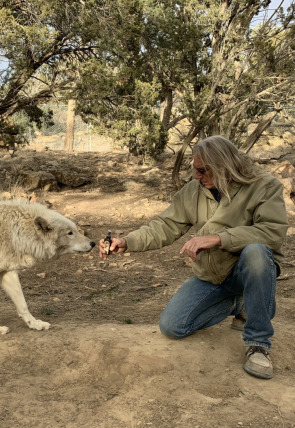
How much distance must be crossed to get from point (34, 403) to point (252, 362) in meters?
1.66

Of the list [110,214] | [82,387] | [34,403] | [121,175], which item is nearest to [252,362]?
Answer: [82,387]

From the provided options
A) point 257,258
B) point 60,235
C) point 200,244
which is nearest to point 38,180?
point 60,235

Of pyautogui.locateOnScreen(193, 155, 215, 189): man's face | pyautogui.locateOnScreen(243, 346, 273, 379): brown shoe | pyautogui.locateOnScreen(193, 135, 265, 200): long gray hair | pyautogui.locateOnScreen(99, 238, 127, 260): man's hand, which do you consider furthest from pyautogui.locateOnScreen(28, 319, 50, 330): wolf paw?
pyautogui.locateOnScreen(193, 135, 265, 200): long gray hair

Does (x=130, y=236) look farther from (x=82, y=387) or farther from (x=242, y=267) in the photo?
(x=82, y=387)

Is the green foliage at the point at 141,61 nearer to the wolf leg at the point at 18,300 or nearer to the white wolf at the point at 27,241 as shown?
the white wolf at the point at 27,241

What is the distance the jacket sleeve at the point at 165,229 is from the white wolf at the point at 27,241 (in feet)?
4.13

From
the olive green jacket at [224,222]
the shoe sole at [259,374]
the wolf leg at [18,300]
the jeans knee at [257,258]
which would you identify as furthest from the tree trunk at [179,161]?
the shoe sole at [259,374]

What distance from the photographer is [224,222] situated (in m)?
3.65

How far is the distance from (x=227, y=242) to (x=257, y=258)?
260mm

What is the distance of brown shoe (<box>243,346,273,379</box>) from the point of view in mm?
3326

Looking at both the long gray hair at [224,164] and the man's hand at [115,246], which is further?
the man's hand at [115,246]

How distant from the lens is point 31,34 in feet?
35.3

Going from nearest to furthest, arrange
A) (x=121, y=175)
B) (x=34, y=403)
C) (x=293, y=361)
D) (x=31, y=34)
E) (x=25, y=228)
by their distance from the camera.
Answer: (x=34, y=403) < (x=293, y=361) < (x=25, y=228) < (x=31, y=34) < (x=121, y=175)

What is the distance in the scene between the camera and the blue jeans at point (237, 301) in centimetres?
337
